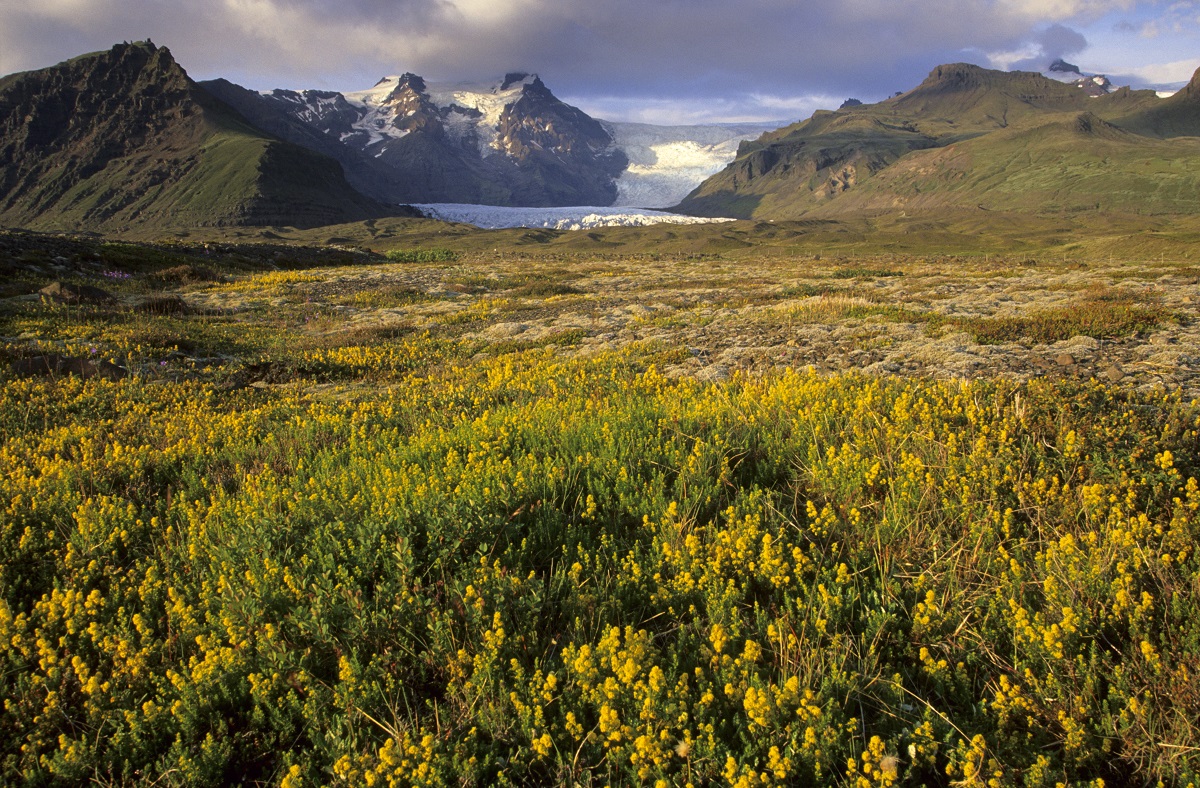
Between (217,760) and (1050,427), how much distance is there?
21.2 ft

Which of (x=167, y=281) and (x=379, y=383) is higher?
(x=167, y=281)

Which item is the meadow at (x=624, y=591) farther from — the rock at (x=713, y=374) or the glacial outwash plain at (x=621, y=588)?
the rock at (x=713, y=374)

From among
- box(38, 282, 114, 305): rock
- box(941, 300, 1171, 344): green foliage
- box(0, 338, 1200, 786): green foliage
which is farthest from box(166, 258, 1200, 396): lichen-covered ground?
box(0, 338, 1200, 786): green foliage

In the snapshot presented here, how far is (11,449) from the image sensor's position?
21.6 ft

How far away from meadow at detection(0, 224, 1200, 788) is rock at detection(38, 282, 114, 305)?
13992 millimetres

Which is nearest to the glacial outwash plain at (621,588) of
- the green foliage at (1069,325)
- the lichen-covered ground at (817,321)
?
the lichen-covered ground at (817,321)

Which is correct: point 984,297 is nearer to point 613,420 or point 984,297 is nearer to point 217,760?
point 613,420

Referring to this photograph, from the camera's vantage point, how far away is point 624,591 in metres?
3.82

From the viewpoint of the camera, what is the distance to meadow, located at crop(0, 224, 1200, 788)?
283 cm

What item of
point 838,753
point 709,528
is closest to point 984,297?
point 709,528

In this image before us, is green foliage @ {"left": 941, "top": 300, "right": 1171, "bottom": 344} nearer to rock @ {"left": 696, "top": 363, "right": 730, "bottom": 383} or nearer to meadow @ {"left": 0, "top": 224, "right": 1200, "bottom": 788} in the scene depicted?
meadow @ {"left": 0, "top": 224, "right": 1200, "bottom": 788}

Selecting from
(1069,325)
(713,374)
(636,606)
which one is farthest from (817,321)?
(636,606)

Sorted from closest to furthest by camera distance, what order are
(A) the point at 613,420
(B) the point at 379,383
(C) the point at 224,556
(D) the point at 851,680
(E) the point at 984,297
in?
Result: (D) the point at 851,680, (C) the point at 224,556, (A) the point at 613,420, (B) the point at 379,383, (E) the point at 984,297

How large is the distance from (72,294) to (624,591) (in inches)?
911
